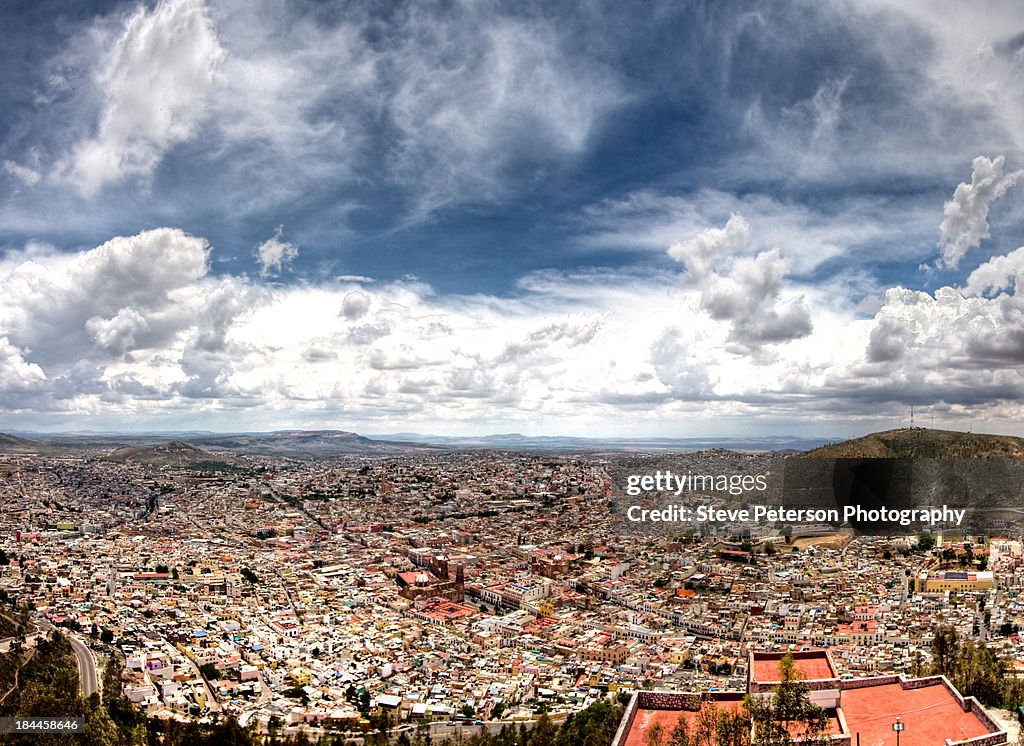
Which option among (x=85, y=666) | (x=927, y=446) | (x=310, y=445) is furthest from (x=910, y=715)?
(x=310, y=445)

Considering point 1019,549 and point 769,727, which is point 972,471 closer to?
point 1019,549

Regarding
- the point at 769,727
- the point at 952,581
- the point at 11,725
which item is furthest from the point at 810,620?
the point at 11,725

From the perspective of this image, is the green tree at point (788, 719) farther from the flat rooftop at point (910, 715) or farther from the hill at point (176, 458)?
the hill at point (176, 458)

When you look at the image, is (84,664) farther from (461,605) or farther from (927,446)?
(927,446)

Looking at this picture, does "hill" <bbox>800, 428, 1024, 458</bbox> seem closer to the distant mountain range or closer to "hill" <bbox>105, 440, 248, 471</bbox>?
the distant mountain range

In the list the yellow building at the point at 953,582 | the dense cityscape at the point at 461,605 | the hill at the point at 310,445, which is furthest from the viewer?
the hill at the point at 310,445

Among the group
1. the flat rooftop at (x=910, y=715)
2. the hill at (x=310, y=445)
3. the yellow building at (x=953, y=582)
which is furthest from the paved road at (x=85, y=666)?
the hill at (x=310, y=445)
